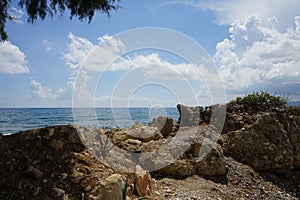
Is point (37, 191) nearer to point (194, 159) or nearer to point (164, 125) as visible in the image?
point (194, 159)

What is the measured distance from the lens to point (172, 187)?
181 inches

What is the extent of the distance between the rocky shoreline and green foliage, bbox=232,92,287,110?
0.67ft

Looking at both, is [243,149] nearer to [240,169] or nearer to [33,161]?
[240,169]

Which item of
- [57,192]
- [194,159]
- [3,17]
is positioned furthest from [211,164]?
[3,17]

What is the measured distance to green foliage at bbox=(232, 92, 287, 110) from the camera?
7.84m

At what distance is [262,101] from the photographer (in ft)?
25.9

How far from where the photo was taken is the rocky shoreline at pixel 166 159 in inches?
145

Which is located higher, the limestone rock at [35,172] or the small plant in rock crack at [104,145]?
the small plant in rock crack at [104,145]

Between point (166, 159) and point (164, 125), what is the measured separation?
6.10ft

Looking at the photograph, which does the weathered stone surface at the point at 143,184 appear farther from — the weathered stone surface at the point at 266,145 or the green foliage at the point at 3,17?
the green foliage at the point at 3,17

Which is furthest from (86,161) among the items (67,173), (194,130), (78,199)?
(194,130)

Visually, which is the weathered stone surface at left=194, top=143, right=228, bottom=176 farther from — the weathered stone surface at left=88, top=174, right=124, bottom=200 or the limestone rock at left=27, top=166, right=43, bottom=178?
the limestone rock at left=27, top=166, right=43, bottom=178

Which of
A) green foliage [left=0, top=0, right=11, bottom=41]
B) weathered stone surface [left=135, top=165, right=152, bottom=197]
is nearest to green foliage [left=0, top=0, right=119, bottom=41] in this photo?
green foliage [left=0, top=0, right=11, bottom=41]

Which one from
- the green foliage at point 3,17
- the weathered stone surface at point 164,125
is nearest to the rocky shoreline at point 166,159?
the weathered stone surface at point 164,125
